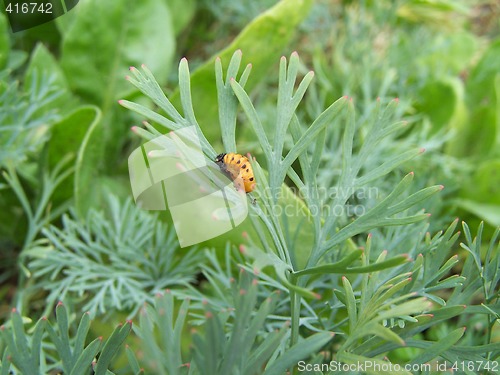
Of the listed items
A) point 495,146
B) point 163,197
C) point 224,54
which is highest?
point 224,54

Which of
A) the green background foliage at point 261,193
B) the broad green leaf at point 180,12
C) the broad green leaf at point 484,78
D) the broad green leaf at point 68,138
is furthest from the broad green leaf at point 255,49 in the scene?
the broad green leaf at point 484,78

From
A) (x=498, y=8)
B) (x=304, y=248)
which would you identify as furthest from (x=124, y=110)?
(x=498, y=8)

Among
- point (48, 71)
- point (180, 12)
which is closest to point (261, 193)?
point (48, 71)

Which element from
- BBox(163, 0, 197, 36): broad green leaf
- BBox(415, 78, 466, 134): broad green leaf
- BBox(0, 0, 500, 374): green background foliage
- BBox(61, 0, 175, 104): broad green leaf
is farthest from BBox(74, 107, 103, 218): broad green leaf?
BBox(415, 78, 466, 134): broad green leaf

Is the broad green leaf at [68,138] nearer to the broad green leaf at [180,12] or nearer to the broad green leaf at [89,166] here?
the broad green leaf at [89,166]

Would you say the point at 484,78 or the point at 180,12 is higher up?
the point at 180,12

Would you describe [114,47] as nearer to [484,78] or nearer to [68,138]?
[68,138]

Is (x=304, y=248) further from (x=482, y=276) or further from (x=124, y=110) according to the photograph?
(x=124, y=110)
